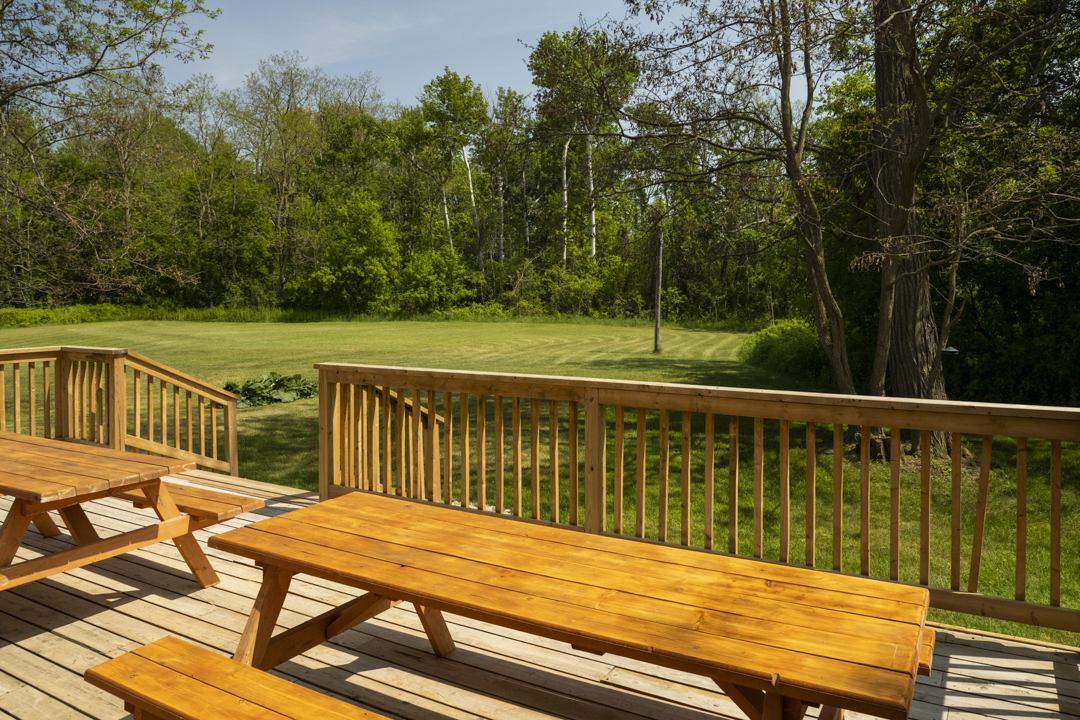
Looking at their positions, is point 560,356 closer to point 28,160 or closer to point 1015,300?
point 1015,300

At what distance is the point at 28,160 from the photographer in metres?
12.4

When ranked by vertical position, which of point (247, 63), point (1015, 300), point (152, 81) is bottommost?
point (1015, 300)

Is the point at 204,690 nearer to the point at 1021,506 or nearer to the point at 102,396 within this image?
the point at 1021,506

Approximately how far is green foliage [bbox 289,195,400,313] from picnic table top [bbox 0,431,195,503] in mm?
31006

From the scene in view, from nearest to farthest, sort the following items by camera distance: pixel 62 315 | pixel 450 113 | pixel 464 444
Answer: pixel 464 444 < pixel 62 315 < pixel 450 113

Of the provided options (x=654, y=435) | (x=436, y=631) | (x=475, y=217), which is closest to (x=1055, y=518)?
(x=436, y=631)

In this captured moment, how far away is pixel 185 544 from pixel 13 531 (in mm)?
701

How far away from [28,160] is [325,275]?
2146 cm

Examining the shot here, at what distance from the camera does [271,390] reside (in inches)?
533

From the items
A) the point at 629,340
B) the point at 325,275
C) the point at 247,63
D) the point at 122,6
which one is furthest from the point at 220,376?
the point at 247,63

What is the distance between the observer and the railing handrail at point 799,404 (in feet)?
9.14

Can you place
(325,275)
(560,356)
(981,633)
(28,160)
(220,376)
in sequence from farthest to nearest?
(325,275) < (560,356) < (220,376) < (28,160) < (981,633)

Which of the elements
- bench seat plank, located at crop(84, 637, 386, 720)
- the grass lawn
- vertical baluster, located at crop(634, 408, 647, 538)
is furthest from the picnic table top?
the grass lawn

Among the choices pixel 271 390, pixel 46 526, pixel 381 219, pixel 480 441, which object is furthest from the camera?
pixel 381 219
